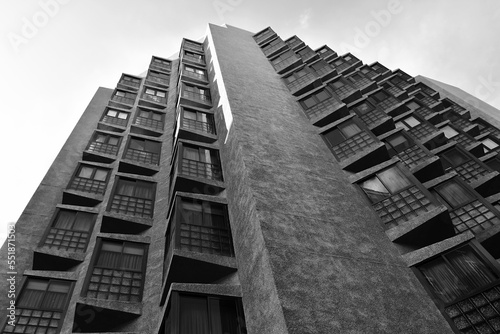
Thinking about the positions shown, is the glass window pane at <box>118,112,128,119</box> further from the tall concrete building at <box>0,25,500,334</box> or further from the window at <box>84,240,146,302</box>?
the window at <box>84,240,146,302</box>

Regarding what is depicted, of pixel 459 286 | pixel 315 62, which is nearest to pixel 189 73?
pixel 315 62

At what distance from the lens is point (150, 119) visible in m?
24.1

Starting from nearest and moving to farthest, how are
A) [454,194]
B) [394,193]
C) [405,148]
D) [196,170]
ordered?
1. [394,193]
2. [454,194]
3. [196,170]
4. [405,148]

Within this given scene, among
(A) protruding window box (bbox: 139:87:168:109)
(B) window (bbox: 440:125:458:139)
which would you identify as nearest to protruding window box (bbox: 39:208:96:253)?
(A) protruding window box (bbox: 139:87:168:109)

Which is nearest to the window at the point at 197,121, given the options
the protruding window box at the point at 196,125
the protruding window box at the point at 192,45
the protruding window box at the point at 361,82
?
the protruding window box at the point at 196,125

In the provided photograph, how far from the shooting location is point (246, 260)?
11.2 metres

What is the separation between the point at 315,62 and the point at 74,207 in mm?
21131

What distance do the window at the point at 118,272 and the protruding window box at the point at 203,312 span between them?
3.00 m

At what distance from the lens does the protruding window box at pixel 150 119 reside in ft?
77.0

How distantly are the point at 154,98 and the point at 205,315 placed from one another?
21.6 m

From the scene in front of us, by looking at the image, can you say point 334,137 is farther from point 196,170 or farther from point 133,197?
point 133,197

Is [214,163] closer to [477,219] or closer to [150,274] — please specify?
[150,274]

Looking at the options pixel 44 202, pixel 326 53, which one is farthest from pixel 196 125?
pixel 326 53

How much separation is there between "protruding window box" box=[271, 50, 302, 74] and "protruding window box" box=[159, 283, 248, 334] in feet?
67.4
